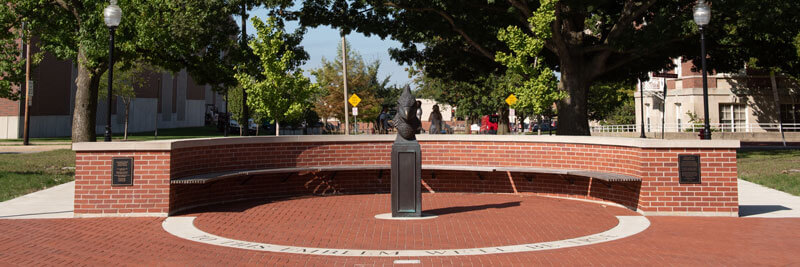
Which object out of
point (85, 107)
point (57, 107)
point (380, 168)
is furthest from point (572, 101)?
point (57, 107)

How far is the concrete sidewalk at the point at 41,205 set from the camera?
34.5 ft

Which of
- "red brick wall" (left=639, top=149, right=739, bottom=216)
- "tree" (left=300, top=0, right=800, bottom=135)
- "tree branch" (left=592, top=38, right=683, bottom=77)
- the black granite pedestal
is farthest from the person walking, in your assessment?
"red brick wall" (left=639, top=149, right=739, bottom=216)

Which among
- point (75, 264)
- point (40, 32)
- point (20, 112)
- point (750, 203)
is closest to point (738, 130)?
point (750, 203)

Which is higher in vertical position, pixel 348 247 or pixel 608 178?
pixel 608 178

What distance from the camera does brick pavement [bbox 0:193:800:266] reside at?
23.6 feet

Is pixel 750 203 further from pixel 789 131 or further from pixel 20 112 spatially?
pixel 20 112

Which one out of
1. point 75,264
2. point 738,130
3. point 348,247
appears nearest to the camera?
point 75,264

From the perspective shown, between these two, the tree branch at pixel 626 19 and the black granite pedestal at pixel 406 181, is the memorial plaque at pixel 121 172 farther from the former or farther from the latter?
the tree branch at pixel 626 19

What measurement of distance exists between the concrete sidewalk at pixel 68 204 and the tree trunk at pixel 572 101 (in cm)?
785

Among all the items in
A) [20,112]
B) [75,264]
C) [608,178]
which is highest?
[20,112]

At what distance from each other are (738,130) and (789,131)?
3302 mm

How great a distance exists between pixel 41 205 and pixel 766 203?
Result: 42.8 ft

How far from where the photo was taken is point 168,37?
23.9 meters

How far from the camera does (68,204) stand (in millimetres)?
11734
